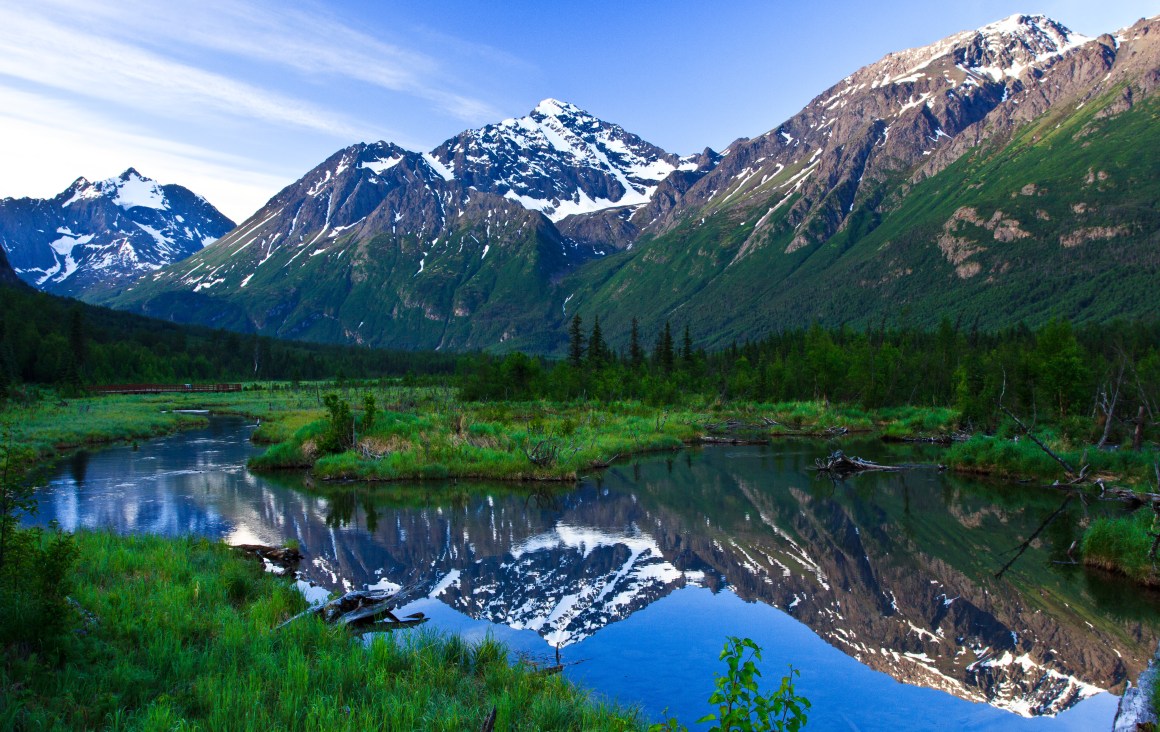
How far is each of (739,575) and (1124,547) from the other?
11.4 metres

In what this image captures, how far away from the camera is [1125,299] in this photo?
168125mm

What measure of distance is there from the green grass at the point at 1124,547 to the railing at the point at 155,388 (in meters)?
114

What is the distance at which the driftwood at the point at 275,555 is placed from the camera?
19873mm

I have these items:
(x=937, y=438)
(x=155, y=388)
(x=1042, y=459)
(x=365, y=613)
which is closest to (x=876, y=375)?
(x=937, y=438)

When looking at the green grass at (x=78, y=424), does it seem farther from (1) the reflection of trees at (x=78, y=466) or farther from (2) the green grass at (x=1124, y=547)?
(2) the green grass at (x=1124, y=547)

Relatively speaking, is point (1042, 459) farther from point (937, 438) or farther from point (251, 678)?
point (251, 678)

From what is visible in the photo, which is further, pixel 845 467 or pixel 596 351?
pixel 596 351

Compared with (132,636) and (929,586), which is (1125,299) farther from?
(132,636)

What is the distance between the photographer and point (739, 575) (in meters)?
20.7

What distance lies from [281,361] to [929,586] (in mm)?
179170

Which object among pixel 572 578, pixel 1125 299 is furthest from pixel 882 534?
pixel 1125 299

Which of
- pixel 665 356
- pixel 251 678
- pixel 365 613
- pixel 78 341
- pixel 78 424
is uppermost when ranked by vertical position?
pixel 78 341

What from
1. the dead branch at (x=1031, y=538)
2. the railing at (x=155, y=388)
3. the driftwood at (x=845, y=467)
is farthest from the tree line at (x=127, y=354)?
the dead branch at (x=1031, y=538)

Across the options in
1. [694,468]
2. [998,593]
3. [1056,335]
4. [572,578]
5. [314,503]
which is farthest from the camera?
[1056,335]
